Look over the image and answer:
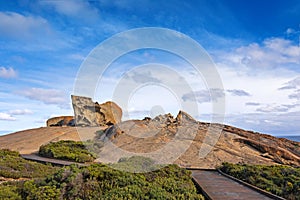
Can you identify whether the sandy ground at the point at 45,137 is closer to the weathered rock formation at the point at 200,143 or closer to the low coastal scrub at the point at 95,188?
the weathered rock formation at the point at 200,143

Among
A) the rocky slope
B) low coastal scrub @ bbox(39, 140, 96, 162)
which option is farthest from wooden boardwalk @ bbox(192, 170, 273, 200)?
low coastal scrub @ bbox(39, 140, 96, 162)

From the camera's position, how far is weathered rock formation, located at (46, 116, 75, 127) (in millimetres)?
28959

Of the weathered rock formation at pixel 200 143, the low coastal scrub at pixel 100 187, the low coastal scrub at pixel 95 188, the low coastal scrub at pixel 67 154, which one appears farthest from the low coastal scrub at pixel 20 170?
the weathered rock formation at pixel 200 143

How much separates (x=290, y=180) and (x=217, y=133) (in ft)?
44.4

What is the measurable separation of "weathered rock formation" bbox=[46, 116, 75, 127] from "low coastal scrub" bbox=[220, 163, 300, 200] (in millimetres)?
20819

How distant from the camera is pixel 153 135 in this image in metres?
20.5

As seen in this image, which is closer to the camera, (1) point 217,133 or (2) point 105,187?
(2) point 105,187

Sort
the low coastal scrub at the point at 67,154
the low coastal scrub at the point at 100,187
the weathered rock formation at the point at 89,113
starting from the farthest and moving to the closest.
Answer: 1. the weathered rock formation at the point at 89,113
2. the low coastal scrub at the point at 67,154
3. the low coastal scrub at the point at 100,187

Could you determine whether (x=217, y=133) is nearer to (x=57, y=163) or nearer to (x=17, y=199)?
(x=57, y=163)

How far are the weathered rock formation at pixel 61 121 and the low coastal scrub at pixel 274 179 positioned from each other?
20819 mm

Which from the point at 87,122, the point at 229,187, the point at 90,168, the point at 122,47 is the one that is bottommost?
the point at 229,187

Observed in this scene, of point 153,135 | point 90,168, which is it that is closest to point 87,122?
point 153,135

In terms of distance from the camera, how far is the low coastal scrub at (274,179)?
785 cm

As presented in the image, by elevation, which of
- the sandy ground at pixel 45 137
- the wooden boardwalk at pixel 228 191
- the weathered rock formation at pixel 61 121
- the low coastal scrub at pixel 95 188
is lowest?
the wooden boardwalk at pixel 228 191
